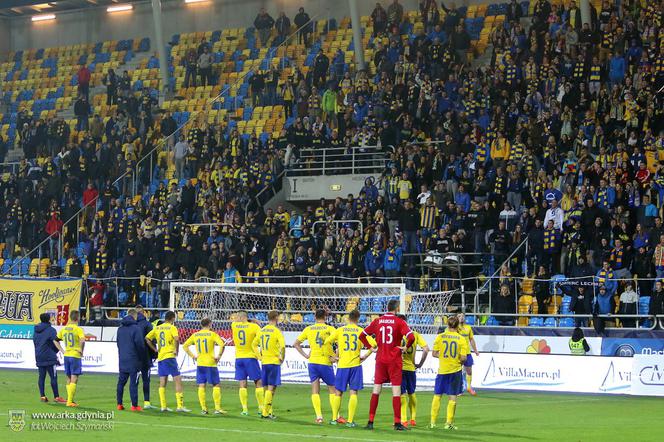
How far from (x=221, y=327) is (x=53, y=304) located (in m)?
7.46

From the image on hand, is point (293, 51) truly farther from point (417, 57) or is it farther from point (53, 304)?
point (53, 304)

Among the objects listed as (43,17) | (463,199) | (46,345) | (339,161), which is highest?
(43,17)

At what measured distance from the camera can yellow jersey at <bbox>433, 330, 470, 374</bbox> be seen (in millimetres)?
18344

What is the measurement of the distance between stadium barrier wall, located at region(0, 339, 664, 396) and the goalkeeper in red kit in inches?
360

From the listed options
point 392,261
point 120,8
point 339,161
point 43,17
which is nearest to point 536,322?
point 392,261

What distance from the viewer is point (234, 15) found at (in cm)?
5091

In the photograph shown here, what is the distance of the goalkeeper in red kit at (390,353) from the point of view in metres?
18.1

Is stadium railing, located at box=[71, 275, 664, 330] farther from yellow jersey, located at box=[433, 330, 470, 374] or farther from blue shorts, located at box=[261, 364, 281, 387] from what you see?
yellow jersey, located at box=[433, 330, 470, 374]

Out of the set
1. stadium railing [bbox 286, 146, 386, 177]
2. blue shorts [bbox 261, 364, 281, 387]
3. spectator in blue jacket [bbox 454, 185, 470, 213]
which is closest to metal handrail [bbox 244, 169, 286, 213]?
stadium railing [bbox 286, 146, 386, 177]

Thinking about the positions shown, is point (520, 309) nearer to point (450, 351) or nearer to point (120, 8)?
point (450, 351)

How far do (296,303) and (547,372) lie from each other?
902cm

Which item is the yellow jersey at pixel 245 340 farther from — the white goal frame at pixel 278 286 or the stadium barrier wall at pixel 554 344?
the stadium barrier wall at pixel 554 344

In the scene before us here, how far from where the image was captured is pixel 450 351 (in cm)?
1834

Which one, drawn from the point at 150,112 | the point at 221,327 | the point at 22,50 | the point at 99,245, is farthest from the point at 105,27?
the point at 221,327
